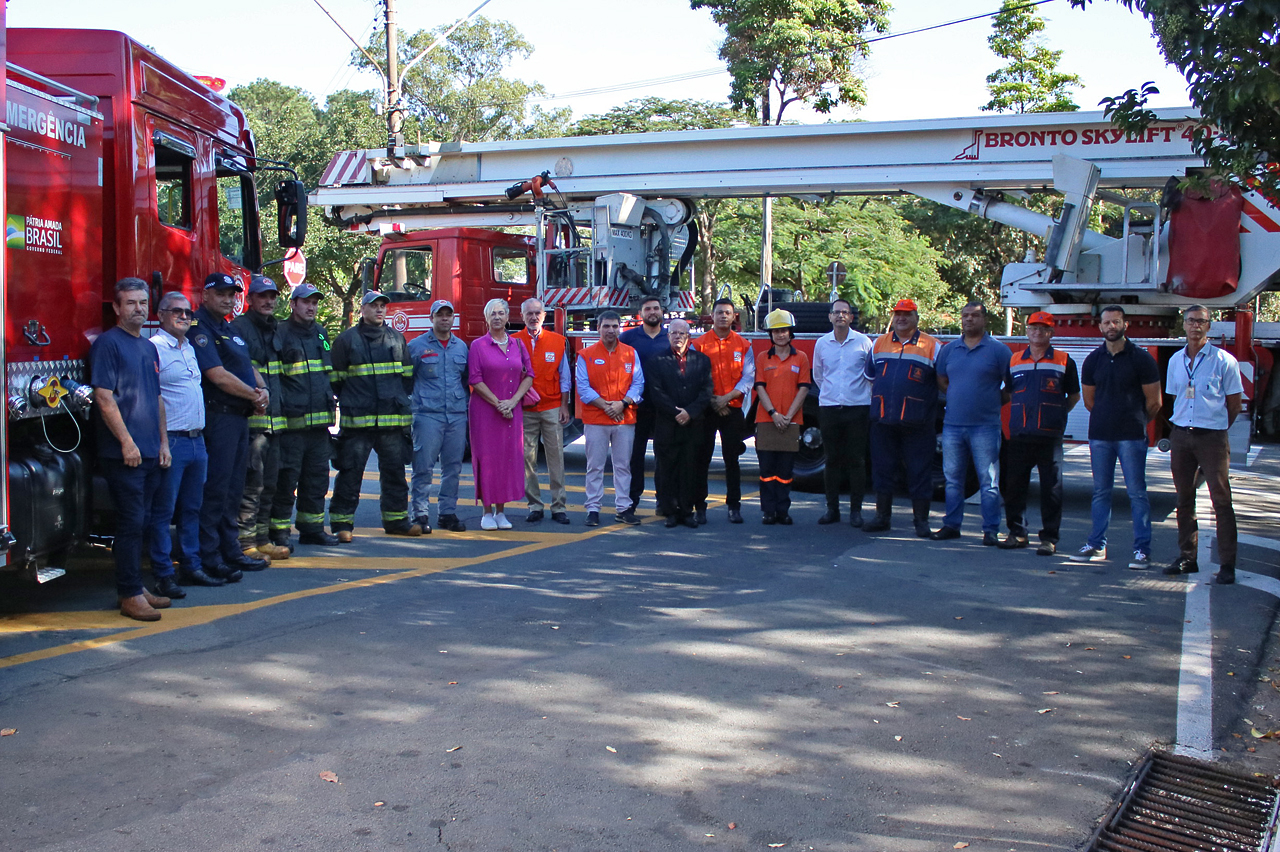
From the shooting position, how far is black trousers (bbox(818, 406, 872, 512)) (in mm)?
9555

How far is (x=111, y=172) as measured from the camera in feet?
21.8

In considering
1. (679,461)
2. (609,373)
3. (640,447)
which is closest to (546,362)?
(609,373)

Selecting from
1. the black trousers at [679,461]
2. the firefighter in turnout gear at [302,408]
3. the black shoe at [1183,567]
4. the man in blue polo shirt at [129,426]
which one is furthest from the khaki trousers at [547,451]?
the black shoe at [1183,567]

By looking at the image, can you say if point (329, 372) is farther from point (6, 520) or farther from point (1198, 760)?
point (1198, 760)

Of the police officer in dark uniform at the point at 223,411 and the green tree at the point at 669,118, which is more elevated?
the green tree at the point at 669,118

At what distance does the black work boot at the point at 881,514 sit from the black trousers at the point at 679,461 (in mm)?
1490

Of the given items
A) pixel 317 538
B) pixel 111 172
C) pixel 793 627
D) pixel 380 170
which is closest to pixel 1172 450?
pixel 793 627

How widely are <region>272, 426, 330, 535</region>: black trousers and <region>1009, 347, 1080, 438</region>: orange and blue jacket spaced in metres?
5.15

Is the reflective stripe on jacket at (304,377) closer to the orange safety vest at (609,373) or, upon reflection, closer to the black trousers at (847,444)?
the orange safety vest at (609,373)

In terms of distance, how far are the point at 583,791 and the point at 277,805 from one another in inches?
40.8

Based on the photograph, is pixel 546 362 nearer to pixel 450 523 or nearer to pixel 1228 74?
pixel 450 523

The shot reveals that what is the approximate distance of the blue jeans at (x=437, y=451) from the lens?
353 inches

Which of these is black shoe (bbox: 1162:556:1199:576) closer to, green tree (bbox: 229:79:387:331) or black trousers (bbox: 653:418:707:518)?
black trousers (bbox: 653:418:707:518)

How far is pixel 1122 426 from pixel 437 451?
5.21m
